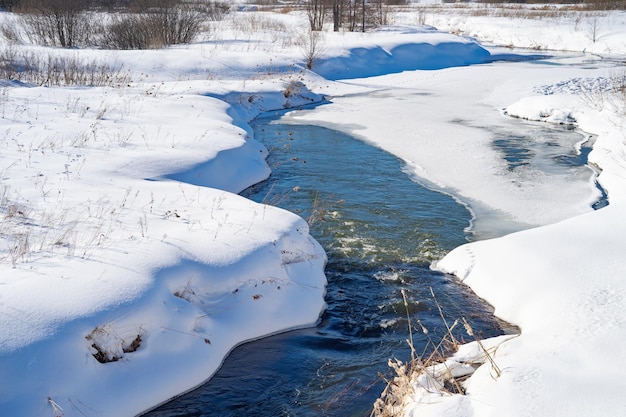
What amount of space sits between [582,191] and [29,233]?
8.88 metres

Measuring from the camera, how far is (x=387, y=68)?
2720cm

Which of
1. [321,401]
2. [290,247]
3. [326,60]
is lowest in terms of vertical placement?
[321,401]

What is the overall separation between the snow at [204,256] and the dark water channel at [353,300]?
0.22 meters

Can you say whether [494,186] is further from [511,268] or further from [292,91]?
[292,91]

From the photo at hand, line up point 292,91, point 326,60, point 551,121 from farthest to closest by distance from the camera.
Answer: point 326,60
point 292,91
point 551,121

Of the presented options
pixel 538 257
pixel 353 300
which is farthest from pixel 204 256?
pixel 538 257

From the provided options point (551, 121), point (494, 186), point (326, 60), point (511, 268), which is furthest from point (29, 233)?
point (326, 60)

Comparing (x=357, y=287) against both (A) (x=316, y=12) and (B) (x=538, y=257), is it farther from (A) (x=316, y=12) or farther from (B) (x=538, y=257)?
(A) (x=316, y=12)

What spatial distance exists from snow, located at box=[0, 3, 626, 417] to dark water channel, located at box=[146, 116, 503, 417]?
8.7 inches

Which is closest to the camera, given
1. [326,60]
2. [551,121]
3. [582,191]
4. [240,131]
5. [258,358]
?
[258,358]

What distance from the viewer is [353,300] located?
21.9ft

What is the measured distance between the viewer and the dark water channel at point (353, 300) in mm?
4957

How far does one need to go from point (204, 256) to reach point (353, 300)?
1.84 m

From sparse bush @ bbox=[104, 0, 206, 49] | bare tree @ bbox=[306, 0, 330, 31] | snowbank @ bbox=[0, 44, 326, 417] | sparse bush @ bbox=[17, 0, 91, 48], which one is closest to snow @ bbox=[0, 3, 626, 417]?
snowbank @ bbox=[0, 44, 326, 417]
